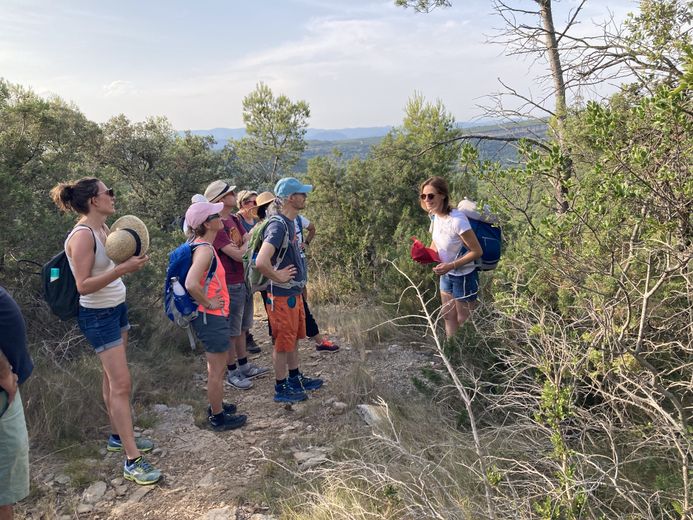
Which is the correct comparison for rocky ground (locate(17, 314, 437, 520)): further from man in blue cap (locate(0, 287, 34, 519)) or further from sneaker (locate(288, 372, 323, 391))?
man in blue cap (locate(0, 287, 34, 519))

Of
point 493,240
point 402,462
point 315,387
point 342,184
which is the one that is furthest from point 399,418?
point 342,184

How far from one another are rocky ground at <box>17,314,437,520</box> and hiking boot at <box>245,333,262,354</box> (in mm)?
777

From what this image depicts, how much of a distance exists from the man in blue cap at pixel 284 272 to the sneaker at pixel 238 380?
0.58 meters

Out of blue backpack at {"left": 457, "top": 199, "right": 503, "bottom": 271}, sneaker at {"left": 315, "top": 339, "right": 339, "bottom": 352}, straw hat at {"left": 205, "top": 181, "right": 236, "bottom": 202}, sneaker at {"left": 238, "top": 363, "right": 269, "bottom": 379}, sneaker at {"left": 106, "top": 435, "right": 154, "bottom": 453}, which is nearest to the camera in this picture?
sneaker at {"left": 106, "top": 435, "right": 154, "bottom": 453}

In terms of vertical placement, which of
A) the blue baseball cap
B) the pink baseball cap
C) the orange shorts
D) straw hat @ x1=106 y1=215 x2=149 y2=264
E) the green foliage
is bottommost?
the orange shorts

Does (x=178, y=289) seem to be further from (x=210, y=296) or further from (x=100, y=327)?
(x=100, y=327)

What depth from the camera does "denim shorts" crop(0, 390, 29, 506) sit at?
2100mm

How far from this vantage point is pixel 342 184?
25.3ft

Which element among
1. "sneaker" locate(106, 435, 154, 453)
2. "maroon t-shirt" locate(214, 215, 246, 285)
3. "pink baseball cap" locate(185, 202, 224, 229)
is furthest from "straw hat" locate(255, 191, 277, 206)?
"sneaker" locate(106, 435, 154, 453)

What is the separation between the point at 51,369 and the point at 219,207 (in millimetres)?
2323

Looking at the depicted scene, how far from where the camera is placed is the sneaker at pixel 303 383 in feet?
14.3

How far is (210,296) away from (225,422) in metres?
1.11

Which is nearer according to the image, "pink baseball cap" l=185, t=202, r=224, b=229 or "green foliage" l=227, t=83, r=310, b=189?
"pink baseball cap" l=185, t=202, r=224, b=229

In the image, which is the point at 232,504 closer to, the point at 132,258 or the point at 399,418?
the point at 399,418
